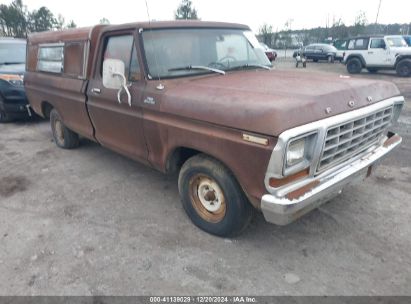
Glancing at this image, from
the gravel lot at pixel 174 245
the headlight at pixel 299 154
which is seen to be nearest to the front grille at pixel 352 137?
the headlight at pixel 299 154

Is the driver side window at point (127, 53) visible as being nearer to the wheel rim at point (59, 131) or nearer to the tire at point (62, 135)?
the tire at point (62, 135)

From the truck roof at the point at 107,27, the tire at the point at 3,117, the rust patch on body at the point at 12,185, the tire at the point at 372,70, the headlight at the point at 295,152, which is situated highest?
the truck roof at the point at 107,27

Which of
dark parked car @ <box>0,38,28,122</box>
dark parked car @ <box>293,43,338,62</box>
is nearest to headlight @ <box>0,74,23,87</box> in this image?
dark parked car @ <box>0,38,28,122</box>

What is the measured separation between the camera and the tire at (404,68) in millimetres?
14961

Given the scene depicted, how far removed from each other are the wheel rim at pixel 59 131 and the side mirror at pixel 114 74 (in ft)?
9.35

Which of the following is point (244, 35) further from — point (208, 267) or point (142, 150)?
point (208, 267)

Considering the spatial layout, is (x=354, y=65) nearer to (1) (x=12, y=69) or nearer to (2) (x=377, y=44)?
(2) (x=377, y=44)

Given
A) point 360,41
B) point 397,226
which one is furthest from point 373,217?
point 360,41

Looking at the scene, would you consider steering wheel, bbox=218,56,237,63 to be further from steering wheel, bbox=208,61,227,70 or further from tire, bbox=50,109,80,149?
tire, bbox=50,109,80,149

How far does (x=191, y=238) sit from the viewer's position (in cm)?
330

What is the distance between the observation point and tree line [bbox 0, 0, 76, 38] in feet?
122

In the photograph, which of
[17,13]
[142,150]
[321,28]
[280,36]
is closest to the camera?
[142,150]

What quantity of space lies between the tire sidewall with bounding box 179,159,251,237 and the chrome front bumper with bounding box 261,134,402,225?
1.15 feet

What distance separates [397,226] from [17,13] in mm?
45855
